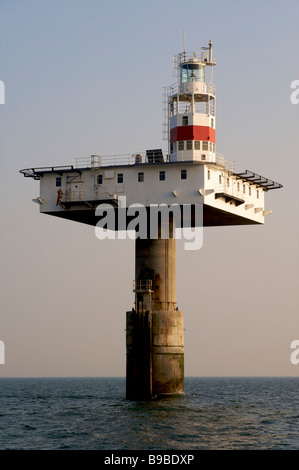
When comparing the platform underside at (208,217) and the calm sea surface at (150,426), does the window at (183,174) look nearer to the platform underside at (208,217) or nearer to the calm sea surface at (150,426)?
the platform underside at (208,217)

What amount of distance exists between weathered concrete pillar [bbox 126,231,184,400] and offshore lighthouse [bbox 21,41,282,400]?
7 cm

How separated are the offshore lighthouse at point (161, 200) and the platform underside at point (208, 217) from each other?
8 cm

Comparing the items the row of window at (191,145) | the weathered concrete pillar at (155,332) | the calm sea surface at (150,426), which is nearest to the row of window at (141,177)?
the row of window at (191,145)

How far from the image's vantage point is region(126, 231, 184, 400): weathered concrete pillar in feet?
212

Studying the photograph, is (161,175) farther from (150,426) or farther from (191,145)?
(150,426)

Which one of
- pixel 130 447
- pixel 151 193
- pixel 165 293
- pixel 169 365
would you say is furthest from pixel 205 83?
pixel 130 447

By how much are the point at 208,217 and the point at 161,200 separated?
6.64m

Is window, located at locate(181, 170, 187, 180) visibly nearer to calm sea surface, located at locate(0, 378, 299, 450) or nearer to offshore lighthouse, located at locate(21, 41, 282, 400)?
offshore lighthouse, located at locate(21, 41, 282, 400)

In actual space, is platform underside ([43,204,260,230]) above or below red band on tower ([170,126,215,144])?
below

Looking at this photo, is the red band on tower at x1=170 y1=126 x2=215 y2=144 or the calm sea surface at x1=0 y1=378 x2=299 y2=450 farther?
the red band on tower at x1=170 y1=126 x2=215 y2=144

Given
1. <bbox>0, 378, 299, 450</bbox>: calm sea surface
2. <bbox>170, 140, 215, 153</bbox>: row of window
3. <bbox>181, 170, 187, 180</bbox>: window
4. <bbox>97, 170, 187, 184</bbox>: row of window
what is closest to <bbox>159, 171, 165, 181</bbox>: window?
<bbox>97, 170, 187, 184</bbox>: row of window

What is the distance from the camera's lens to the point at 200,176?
6262 centimetres

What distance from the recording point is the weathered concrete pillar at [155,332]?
6469 cm

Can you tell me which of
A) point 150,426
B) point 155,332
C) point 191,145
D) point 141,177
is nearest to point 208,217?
point 191,145
